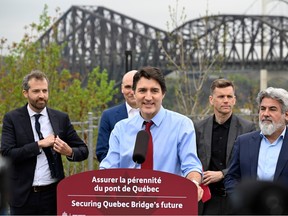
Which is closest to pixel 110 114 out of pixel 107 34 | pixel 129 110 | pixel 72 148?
pixel 129 110

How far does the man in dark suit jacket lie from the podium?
2.61 m

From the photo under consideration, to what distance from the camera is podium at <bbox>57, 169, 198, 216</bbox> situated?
2.60 m

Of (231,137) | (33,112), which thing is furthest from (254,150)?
(33,112)

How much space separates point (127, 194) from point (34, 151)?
2.24 m

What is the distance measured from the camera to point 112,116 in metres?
5.43

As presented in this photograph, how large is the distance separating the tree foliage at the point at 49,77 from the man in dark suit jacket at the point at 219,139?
9713mm

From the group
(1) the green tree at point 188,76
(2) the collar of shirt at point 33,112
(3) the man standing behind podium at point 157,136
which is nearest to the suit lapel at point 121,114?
(2) the collar of shirt at point 33,112

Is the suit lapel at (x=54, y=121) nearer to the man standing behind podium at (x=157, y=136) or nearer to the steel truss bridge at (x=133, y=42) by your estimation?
the man standing behind podium at (x=157, y=136)

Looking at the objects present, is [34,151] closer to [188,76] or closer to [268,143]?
[268,143]

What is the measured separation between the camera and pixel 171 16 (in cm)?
1667

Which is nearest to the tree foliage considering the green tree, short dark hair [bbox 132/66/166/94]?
the green tree

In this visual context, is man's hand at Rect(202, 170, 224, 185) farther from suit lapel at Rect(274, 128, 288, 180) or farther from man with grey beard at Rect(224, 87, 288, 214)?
suit lapel at Rect(274, 128, 288, 180)

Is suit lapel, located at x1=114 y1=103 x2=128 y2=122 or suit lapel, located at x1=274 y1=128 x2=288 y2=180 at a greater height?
suit lapel, located at x1=114 y1=103 x2=128 y2=122

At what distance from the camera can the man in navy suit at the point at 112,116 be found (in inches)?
210
